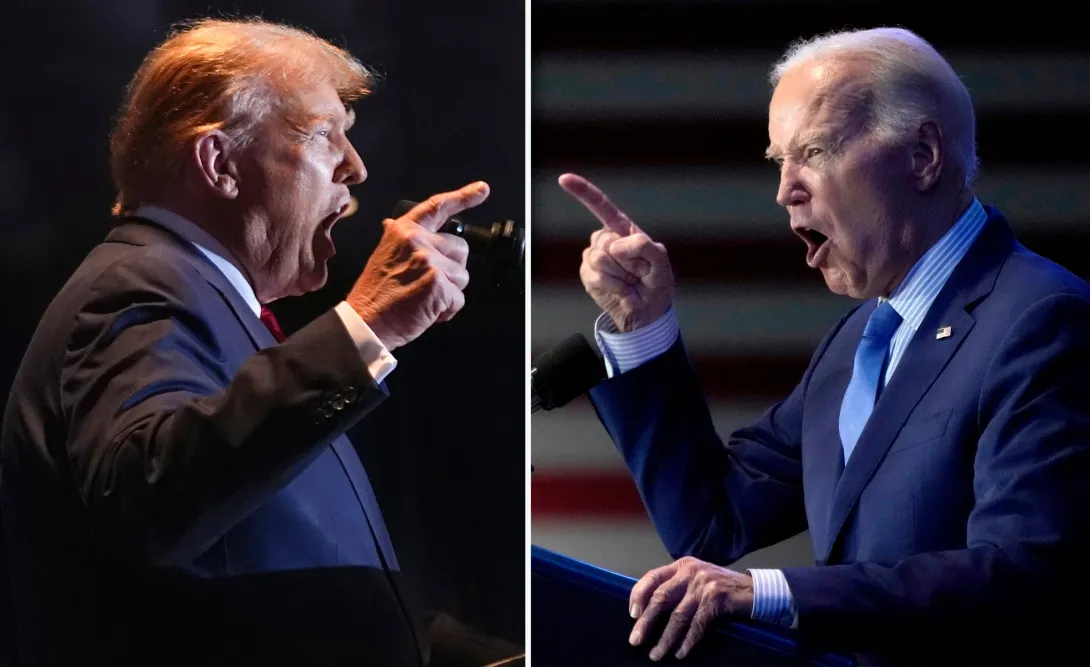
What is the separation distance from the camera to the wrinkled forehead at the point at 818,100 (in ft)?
6.67

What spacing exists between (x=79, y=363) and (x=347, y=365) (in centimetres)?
48

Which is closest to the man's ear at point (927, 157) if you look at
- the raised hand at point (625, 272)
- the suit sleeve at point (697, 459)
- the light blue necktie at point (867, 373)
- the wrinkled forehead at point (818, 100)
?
the wrinkled forehead at point (818, 100)

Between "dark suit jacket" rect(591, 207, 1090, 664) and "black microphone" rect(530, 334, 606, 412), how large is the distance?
55 millimetres

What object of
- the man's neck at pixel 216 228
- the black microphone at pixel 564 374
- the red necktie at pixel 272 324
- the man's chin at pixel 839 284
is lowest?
the black microphone at pixel 564 374

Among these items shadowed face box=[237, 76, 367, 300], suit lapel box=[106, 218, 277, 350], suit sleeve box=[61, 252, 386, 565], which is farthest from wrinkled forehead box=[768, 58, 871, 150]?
suit lapel box=[106, 218, 277, 350]

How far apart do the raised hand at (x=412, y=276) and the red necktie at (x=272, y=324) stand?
18cm

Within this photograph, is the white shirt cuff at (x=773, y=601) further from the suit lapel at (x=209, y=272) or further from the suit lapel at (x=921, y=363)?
the suit lapel at (x=209, y=272)

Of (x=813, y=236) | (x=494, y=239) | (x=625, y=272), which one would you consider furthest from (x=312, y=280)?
(x=813, y=236)

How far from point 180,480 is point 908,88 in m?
1.42

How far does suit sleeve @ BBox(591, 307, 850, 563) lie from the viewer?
216cm

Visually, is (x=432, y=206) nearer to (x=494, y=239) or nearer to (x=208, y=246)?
(x=494, y=239)

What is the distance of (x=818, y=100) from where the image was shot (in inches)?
81.5

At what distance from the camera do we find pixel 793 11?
2242 millimetres

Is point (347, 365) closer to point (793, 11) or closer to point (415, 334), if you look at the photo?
point (415, 334)
